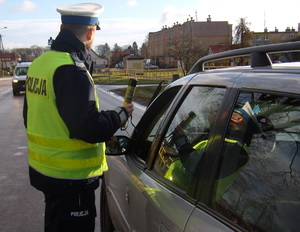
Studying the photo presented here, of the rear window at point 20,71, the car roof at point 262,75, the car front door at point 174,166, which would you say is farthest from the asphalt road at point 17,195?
the rear window at point 20,71

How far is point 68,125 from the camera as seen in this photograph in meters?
2.08

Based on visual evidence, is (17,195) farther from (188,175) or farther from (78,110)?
(188,175)

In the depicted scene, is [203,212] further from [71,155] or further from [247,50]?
[71,155]

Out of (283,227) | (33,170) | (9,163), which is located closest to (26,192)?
(9,163)

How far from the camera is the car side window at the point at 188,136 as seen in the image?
69.9 inches

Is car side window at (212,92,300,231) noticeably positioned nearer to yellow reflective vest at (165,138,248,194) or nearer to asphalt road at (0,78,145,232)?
yellow reflective vest at (165,138,248,194)

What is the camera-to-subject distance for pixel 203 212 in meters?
1.49

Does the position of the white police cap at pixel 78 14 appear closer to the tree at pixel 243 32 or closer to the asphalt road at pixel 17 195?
the asphalt road at pixel 17 195

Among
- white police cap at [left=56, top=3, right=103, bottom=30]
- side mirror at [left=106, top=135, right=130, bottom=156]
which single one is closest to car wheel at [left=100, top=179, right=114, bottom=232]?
A: side mirror at [left=106, top=135, right=130, bottom=156]

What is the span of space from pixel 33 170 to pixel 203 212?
4.38 ft

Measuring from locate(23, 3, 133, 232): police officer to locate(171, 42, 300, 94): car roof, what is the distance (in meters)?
0.66

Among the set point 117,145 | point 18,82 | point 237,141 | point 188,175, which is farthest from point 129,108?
point 18,82

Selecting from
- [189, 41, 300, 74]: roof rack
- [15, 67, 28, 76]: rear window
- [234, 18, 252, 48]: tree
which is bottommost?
[189, 41, 300, 74]: roof rack

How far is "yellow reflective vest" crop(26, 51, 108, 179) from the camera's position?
215 cm
